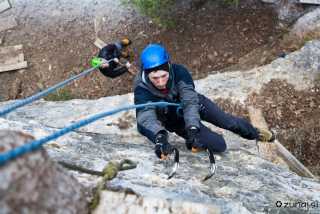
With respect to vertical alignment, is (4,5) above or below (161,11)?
above

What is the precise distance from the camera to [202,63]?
24.3ft

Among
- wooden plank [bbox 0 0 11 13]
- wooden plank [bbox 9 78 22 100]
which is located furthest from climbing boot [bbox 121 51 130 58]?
wooden plank [bbox 0 0 11 13]

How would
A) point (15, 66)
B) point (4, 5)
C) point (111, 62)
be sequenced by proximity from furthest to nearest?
point (4, 5), point (15, 66), point (111, 62)

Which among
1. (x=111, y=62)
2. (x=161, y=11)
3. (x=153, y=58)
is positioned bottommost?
(x=153, y=58)

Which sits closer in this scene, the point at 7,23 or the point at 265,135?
the point at 265,135

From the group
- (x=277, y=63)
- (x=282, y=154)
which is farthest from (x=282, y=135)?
(x=277, y=63)

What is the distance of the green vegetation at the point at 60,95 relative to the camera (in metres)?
8.11

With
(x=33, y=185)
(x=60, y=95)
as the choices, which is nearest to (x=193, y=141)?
(x=33, y=185)

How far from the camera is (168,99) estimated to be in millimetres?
3393

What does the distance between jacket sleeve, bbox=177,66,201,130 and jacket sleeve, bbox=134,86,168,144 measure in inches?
16.5

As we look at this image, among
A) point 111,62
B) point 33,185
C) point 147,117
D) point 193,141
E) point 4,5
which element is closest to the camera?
point 33,185

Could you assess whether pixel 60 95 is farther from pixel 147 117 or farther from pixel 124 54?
pixel 147 117

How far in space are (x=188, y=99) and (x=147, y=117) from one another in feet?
2.19

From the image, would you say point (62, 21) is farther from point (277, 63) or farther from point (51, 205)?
point (51, 205)
